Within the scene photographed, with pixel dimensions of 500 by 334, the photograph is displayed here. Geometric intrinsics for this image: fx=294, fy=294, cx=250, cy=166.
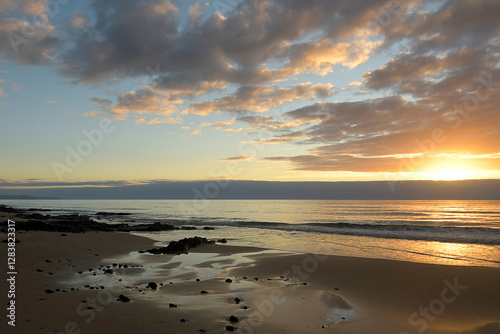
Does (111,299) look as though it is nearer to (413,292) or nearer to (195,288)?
(195,288)

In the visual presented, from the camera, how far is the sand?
23.1 ft

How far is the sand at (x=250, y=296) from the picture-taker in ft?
23.1

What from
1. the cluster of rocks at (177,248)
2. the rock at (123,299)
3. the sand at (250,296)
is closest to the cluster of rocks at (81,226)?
the cluster of rocks at (177,248)

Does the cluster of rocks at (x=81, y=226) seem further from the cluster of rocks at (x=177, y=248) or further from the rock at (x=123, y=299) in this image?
the rock at (x=123, y=299)

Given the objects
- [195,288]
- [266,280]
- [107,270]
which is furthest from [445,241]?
[107,270]

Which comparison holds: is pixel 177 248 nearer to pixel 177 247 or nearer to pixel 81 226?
pixel 177 247

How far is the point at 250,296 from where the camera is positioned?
31.1 feet

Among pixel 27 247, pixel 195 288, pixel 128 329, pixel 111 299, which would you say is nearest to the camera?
pixel 128 329

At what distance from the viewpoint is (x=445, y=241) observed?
87.2ft

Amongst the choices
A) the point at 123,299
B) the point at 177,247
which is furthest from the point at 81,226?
the point at 123,299

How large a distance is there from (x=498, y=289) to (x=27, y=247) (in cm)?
2349

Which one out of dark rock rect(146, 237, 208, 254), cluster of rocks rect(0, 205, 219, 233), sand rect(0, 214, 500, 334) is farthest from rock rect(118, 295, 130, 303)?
cluster of rocks rect(0, 205, 219, 233)

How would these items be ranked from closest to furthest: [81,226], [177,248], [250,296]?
[250,296] → [177,248] → [81,226]

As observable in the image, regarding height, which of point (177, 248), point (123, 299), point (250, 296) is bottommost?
point (177, 248)
